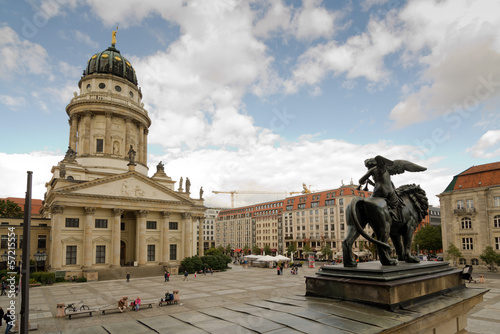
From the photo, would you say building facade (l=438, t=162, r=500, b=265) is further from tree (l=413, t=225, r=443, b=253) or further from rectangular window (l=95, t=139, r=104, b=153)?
rectangular window (l=95, t=139, r=104, b=153)

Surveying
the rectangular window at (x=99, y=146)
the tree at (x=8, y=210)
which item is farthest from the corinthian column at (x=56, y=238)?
the tree at (x=8, y=210)

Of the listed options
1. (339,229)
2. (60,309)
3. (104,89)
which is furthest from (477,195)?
(104,89)

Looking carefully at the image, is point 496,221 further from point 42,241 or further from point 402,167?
point 42,241

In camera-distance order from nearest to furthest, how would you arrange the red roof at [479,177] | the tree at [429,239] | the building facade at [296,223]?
1. the red roof at [479,177]
2. the tree at [429,239]
3. the building facade at [296,223]

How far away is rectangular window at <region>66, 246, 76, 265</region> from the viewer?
48.4 m

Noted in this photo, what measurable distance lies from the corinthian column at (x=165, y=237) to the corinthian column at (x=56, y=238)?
15.5 m

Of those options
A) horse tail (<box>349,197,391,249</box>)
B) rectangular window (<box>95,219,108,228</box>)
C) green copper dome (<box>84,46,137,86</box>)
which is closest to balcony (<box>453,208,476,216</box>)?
horse tail (<box>349,197,391,249</box>)

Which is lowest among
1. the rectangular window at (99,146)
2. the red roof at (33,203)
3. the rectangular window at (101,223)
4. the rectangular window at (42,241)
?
the rectangular window at (42,241)

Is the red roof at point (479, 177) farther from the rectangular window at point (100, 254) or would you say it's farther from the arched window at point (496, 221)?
the rectangular window at point (100, 254)

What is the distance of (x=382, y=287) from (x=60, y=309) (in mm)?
23204

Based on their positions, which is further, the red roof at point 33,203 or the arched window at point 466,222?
the red roof at point 33,203

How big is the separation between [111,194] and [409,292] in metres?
51.7

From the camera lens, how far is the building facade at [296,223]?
9494 centimetres

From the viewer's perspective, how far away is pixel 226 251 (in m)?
128
